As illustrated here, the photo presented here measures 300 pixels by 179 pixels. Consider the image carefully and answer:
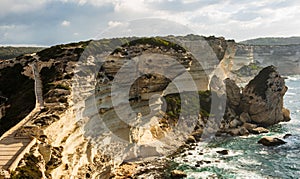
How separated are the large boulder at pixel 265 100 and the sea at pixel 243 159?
4.34 meters

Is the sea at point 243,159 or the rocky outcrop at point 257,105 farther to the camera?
the rocky outcrop at point 257,105

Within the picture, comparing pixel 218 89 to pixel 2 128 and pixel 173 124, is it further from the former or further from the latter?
pixel 2 128

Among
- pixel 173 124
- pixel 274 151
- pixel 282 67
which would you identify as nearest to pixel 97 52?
pixel 173 124

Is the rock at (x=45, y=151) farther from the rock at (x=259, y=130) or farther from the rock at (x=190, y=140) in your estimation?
the rock at (x=259, y=130)

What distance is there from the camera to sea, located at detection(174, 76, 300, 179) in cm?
2977

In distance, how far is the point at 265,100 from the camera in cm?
4881

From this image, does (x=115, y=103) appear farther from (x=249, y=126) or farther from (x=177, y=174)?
(x=249, y=126)

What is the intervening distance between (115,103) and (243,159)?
15559 mm

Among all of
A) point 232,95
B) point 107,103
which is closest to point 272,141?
point 232,95

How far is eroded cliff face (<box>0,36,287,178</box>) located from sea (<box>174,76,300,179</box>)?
11.5 ft

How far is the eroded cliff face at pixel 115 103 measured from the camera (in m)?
23.6

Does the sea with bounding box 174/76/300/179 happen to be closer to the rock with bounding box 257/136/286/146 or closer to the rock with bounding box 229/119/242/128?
the rock with bounding box 257/136/286/146

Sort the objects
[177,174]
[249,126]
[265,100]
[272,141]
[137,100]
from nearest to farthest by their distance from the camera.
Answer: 1. [177,174]
2. [137,100]
3. [272,141]
4. [249,126]
5. [265,100]

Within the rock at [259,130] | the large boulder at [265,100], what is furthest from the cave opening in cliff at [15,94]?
the large boulder at [265,100]
